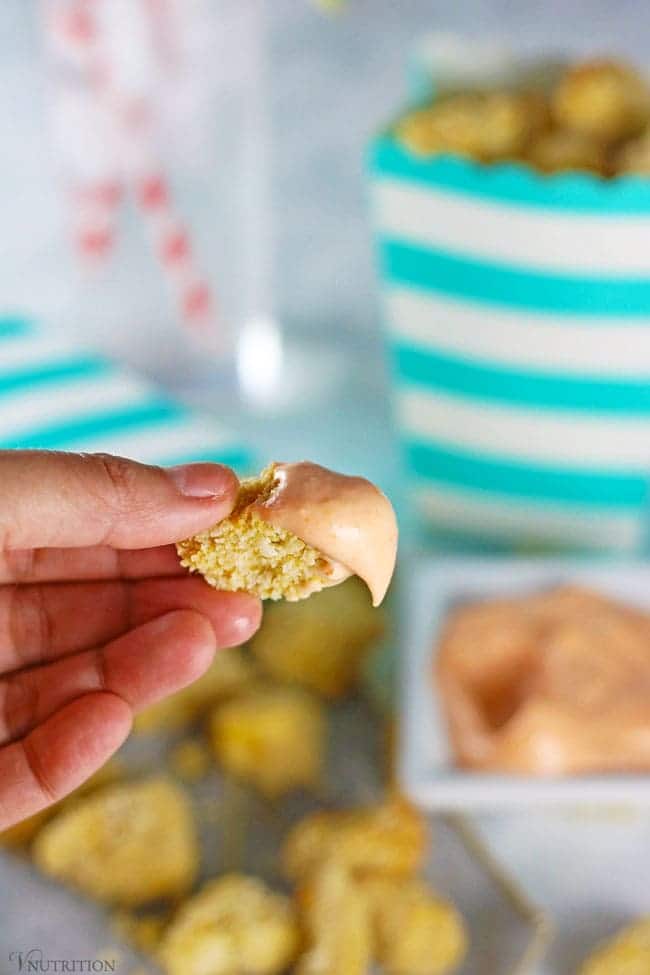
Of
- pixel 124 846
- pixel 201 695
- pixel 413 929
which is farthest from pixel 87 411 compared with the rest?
pixel 413 929

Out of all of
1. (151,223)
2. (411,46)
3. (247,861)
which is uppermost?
(411,46)

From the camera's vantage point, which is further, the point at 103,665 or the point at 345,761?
the point at 345,761

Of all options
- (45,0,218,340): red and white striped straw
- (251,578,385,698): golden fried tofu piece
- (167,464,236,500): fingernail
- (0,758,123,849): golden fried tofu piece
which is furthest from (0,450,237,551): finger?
(45,0,218,340): red and white striped straw

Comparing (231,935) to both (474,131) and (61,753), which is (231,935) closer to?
(61,753)

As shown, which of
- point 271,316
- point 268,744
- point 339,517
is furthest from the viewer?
point 271,316

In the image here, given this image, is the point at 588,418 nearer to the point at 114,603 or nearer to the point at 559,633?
the point at 559,633

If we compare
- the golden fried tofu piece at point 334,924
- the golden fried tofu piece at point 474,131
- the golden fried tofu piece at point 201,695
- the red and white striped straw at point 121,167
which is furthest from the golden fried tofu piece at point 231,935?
the red and white striped straw at point 121,167

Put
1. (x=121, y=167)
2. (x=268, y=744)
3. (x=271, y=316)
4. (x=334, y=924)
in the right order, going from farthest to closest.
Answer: (x=271, y=316)
(x=121, y=167)
(x=268, y=744)
(x=334, y=924)

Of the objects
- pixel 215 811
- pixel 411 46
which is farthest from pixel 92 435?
pixel 411 46
